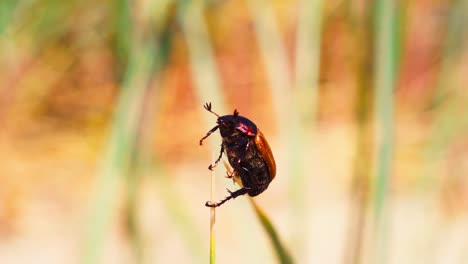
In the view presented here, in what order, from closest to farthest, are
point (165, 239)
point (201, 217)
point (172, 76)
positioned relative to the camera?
point (165, 239) → point (201, 217) → point (172, 76)

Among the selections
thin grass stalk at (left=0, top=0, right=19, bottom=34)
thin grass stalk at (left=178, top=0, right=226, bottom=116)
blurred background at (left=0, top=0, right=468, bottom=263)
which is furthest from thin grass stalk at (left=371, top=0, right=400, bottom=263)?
thin grass stalk at (left=0, top=0, right=19, bottom=34)

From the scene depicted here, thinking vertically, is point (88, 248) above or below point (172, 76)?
below

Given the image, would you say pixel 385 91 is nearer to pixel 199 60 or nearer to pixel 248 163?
pixel 248 163

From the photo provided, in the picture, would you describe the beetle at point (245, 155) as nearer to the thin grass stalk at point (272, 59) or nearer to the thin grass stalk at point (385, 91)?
the thin grass stalk at point (385, 91)

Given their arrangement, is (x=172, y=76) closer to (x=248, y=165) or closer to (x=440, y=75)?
(x=440, y=75)

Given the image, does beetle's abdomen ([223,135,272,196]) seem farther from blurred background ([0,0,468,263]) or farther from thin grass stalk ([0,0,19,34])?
thin grass stalk ([0,0,19,34])

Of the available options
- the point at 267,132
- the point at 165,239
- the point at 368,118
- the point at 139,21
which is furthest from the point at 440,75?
the point at 267,132

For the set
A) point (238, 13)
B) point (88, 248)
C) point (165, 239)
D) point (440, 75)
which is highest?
point (238, 13)

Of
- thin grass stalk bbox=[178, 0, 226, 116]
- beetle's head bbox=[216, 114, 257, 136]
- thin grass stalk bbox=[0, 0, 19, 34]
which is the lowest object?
beetle's head bbox=[216, 114, 257, 136]
